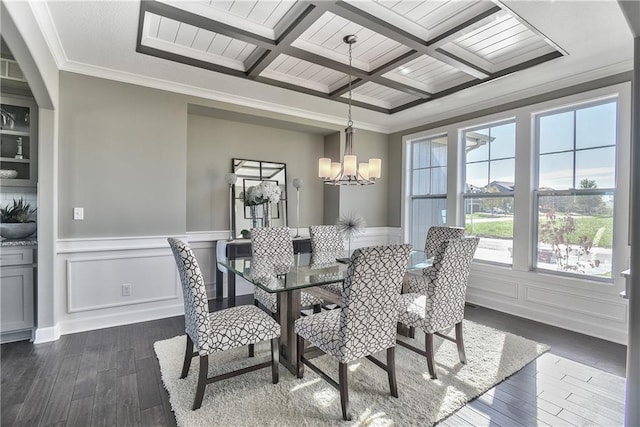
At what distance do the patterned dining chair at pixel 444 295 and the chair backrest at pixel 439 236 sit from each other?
123 cm

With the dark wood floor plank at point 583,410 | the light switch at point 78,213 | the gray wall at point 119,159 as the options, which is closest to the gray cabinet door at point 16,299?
the gray wall at point 119,159

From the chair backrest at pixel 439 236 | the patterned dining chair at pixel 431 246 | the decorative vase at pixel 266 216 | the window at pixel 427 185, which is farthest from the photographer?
the window at pixel 427 185

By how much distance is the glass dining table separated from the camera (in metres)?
2.30

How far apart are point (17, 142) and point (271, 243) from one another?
2.74 m

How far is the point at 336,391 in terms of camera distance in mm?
2223

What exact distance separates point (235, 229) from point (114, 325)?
5.74 feet

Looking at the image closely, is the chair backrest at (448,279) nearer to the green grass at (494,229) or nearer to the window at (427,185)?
the green grass at (494,229)

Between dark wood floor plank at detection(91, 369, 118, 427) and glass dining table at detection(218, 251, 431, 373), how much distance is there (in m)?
1.11

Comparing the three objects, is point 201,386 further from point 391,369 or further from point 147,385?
point 391,369

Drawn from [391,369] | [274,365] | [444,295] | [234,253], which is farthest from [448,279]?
[234,253]

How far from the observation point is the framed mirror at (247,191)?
4.54 m

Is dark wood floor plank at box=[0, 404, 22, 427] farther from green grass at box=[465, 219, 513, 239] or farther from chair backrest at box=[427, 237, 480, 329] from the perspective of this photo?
green grass at box=[465, 219, 513, 239]

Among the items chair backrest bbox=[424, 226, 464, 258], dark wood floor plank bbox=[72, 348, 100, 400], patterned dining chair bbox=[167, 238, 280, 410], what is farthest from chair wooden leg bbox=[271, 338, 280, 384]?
chair backrest bbox=[424, 226, 464, 258]

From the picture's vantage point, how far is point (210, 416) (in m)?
1.94
